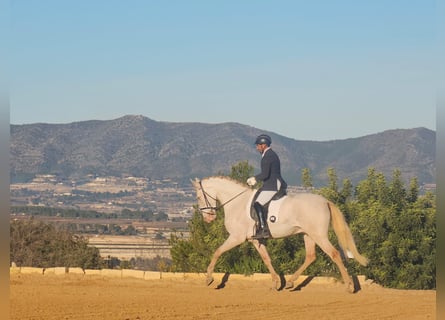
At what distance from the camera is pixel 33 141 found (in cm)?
14938

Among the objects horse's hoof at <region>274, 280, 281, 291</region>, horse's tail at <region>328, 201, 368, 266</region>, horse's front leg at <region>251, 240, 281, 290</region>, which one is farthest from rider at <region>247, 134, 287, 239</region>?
horse's tail at <region>328, 201, 368, 266</region>

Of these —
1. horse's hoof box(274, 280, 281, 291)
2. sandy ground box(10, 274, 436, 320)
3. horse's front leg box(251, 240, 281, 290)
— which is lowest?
sandy ground box(10, 274, 436, 320)

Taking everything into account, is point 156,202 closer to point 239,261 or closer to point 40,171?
point 40,171

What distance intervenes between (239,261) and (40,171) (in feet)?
397

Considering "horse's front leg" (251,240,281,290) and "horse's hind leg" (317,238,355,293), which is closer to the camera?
"horse's hind leg" (317,238,355,293)

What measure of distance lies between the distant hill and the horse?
10483cm

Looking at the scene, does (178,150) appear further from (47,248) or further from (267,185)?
(267,185)

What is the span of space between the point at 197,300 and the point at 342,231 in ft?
11.9

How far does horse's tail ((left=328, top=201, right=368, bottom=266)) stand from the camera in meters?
18.8

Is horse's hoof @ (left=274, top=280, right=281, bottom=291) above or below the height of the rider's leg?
below

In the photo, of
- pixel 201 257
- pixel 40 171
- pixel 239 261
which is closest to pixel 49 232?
pixel 201 257

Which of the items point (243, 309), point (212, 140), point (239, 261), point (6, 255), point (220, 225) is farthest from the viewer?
point (212, 140)

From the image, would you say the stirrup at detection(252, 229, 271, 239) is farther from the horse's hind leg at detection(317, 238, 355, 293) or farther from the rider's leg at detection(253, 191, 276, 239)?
the horse's hind leg at detection(317, 238, 355, 293)

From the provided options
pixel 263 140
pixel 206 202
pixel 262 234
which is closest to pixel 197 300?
pixel 262 234
